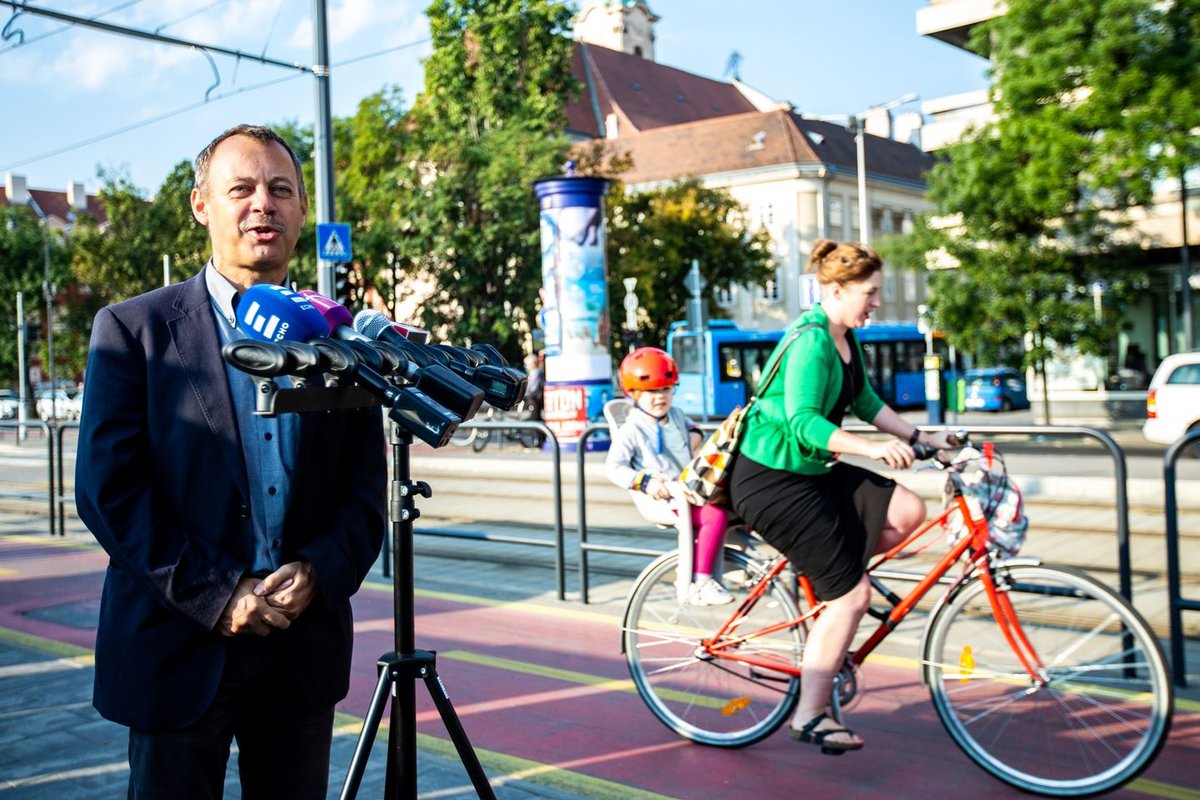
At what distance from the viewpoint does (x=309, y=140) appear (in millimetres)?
43906

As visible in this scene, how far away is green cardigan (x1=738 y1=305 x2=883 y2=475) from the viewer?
13.8 feet

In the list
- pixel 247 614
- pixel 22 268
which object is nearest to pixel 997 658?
pixel 247 614

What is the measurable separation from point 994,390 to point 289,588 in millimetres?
38700

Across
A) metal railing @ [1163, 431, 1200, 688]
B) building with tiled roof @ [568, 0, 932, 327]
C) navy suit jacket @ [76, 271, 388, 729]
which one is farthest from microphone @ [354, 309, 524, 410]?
building with tiled roof @ [568, 0, 932, 327]

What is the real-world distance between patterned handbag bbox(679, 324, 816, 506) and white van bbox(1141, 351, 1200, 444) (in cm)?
1723

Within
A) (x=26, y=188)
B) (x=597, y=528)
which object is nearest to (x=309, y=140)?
(x=597, y=528)

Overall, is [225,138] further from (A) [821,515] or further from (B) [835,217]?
(B) [835,217]

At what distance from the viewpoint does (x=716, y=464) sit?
454 centimetres

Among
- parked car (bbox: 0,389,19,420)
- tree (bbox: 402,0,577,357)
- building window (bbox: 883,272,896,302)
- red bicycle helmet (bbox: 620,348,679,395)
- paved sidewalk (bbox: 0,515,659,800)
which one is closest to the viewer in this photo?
paved sidewalk (bbox: 0,515,659,800)

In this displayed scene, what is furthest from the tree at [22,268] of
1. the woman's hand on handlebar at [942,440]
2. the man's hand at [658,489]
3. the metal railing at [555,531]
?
the woman's hand on handlebar at [942,440]

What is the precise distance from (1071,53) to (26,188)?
84930mm

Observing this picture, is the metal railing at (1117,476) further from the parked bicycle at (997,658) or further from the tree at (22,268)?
the tree at (22,268)

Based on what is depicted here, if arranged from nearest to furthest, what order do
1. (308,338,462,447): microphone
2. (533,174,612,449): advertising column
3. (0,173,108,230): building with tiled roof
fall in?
(308,338,462,447): microphone
(533,174,612,449): advertising column
(0,173,108,230): building with tiled roof

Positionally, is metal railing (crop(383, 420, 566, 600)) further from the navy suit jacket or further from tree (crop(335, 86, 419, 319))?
tree (crop(335, 86, 419, 319))
